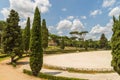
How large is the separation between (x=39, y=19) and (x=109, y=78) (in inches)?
622

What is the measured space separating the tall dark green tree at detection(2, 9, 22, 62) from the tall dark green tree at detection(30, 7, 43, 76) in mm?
15793

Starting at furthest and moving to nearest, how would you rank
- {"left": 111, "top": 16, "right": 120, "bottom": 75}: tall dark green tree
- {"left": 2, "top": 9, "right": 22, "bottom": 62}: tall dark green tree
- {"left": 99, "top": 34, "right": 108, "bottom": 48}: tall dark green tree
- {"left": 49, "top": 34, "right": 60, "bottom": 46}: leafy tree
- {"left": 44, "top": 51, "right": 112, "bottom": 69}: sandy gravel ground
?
{"left": 99, "top": 34, "right": 108, "bottom": 48}: tall dark green tree, {"left": 49, "top": 34, "right": 60, "bottom": 46}: leafy tree, {"left": 2, "top": 9, "right": 22, "bottom": 62}: tall dark green tree, {"left": 44, "top": 51, "right": 112, "bottom": 69}: sandy gravel ground, {"left": 111, "top": 16, "right": 120, "bottom": 75}: tall dark green tree

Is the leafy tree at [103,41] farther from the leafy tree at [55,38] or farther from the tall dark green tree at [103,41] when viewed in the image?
the leafy tree at [55,38]

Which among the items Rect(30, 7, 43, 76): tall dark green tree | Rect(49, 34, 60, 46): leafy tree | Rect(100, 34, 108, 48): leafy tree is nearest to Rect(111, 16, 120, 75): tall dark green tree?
Rect(30, 7, 43, 76): tall dark green tree

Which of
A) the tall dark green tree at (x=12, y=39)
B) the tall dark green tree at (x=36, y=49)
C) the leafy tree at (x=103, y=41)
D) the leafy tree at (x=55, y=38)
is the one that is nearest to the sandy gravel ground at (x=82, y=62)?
the tall dark green tree at (x=12, y=39)

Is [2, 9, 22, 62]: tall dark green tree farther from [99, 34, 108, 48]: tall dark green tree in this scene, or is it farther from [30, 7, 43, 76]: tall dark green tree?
[99, 34, 108, 48]: tall dark green tree

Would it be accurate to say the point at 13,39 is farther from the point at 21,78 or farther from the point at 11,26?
the point at 21,78

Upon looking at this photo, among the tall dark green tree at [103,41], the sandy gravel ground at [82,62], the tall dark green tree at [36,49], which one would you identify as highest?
the tall dark green tree at [103,41]

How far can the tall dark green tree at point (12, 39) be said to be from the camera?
5178 cm

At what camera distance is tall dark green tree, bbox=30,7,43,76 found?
35656 millimetres

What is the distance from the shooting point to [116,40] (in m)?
25.3

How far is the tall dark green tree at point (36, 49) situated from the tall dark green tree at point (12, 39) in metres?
15.8

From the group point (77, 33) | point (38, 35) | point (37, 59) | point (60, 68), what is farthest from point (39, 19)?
point (77, 33)

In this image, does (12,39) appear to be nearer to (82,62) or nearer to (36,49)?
(36,49)
